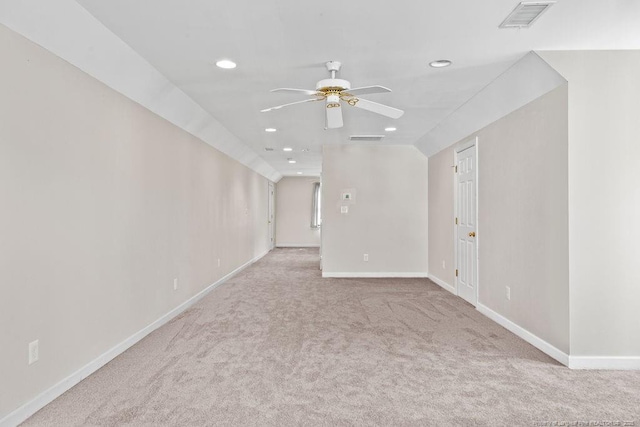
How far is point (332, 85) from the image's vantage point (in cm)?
309

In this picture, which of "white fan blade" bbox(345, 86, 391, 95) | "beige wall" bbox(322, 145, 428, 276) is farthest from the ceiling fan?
"beige wall" bbox(322, 145, 428, 276)

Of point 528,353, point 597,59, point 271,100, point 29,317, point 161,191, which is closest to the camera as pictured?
point 29,317

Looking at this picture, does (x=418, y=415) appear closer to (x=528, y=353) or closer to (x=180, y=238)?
(x=528, y=353)

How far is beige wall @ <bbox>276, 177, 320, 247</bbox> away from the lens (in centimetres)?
1341

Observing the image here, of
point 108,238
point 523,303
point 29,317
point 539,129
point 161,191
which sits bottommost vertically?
point 523,303

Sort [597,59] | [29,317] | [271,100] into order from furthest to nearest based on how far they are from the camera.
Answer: [271,100] → [597,59] → [29,317]

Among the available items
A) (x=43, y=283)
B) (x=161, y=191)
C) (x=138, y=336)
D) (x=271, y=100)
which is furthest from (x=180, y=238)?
(x=43, y=283)

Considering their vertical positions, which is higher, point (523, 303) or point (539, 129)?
point (539, 129)

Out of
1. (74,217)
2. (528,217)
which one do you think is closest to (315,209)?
(528,217)

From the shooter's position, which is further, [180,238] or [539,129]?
[180,238]

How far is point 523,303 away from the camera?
369 centimetres

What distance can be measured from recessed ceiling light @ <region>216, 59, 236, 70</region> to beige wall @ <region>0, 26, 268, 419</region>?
2.86 ft

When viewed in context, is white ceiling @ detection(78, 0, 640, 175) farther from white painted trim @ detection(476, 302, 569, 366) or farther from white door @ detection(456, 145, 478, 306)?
white painted trim @ detection(476, 302, 569, 366)

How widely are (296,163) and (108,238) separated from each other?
23.1 ft
